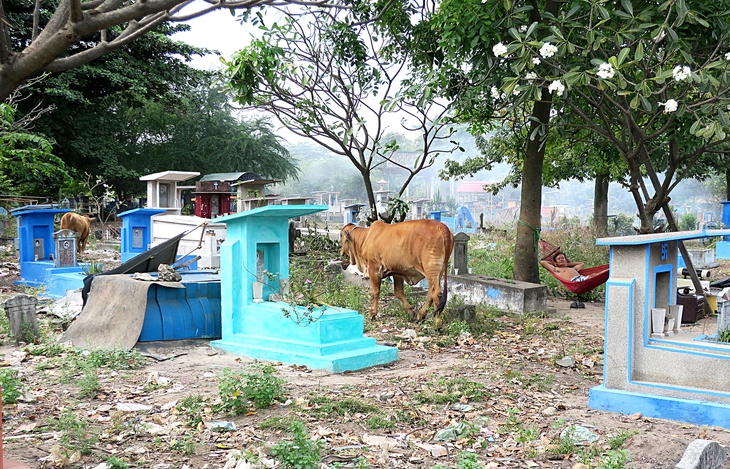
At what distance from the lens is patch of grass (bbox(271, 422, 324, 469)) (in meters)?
4.41

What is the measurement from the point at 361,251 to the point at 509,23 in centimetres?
414

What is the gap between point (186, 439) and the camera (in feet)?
16.8

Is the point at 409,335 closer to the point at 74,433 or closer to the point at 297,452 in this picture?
the point at 297,452

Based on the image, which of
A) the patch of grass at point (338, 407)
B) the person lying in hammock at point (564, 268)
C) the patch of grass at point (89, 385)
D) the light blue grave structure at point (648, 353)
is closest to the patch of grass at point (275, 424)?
the patch of grass at point (338, 407)

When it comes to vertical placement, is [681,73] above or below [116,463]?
above

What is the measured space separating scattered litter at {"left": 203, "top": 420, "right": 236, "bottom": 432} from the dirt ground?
0.18 ft

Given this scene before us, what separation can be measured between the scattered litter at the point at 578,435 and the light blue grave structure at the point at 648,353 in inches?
33.9

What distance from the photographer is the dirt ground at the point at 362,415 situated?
4922 mm

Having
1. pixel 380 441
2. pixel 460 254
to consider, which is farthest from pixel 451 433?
pixel 460 254

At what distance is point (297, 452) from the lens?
14.8ft

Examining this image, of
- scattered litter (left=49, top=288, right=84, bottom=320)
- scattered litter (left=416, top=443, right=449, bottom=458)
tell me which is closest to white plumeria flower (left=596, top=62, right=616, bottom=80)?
scattered litter (left=416, top=443, right=449, bottom=458)

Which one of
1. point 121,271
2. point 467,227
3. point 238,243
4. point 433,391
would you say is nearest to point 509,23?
point 238,243

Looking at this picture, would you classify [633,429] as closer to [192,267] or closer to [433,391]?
[433,391]

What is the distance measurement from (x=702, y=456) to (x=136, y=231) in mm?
13480
